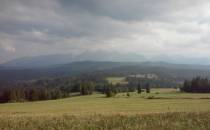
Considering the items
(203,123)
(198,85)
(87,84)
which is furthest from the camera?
(87,84)

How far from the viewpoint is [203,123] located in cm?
2152

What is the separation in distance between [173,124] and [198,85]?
336 ft

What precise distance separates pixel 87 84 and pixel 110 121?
373 ft

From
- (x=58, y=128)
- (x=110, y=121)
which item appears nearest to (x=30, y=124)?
(x=58, y=128)

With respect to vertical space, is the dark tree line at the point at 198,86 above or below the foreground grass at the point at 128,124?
below

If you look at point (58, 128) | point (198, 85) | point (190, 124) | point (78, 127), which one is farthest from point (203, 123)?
point (198, 85)

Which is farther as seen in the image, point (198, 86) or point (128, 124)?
point (198, 86)

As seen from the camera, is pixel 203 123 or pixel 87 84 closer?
pixel 203 123

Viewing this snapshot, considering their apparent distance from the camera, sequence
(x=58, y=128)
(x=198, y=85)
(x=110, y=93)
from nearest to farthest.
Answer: (x=58, y=128)
(x=110, y=93)
(x=198, y=85)

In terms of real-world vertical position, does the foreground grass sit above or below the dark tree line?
above

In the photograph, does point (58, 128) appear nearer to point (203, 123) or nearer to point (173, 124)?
point (173, 124)

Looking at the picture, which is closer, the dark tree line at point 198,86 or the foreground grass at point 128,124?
the foreground grass at point 128,124

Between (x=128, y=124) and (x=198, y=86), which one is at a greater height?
(x=128, y=124)

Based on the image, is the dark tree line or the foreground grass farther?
the dark tree line
